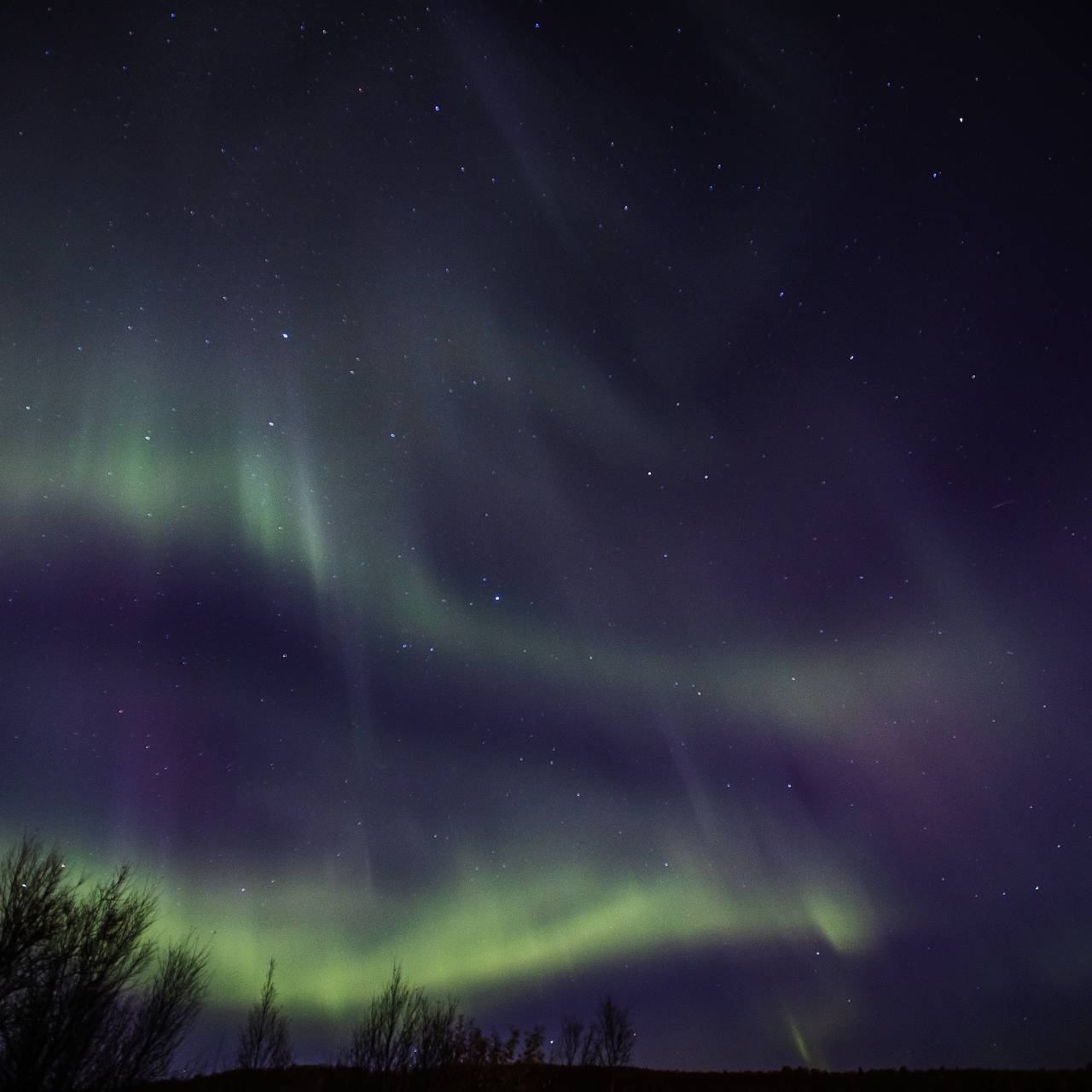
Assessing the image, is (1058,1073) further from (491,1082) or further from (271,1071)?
(271,1071)

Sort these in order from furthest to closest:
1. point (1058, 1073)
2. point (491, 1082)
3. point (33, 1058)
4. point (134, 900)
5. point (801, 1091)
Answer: point (801, 1091) < point (1058, 1073) < point (491, 1082) < point (134, 900) < point (33, 1058)

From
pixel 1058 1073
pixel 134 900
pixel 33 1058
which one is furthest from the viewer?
pixel 1058 1073

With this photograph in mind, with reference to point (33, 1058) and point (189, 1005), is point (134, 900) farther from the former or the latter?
point (189, 1005)

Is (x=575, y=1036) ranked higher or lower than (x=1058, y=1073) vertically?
higher

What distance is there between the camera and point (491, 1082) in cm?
4666

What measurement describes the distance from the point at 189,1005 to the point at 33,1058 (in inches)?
381

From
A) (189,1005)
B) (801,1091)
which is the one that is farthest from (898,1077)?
(189,1005)

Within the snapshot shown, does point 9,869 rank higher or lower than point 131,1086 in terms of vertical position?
A: higher

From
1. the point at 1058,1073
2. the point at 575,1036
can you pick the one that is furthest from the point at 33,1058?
the point at 1058,1073

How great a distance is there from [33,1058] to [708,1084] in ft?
280

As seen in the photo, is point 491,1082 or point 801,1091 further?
point 801,1091

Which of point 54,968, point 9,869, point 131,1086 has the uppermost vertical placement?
point 9,869

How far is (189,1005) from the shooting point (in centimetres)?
3109

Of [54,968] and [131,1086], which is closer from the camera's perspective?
[54,968]
